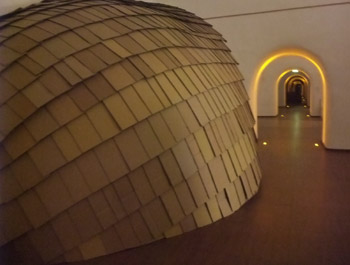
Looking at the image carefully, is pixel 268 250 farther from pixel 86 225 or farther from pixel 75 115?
pixel 75 115

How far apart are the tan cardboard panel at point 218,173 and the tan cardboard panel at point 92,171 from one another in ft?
4.89

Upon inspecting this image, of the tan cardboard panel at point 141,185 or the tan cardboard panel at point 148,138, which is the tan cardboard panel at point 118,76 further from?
the tan cardboard panel at point 141,185

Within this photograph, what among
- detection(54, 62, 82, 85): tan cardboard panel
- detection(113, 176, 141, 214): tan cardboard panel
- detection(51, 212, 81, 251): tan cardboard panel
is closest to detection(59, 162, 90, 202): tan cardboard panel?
detection(51, 212, 81, 251): tan cardboard panel

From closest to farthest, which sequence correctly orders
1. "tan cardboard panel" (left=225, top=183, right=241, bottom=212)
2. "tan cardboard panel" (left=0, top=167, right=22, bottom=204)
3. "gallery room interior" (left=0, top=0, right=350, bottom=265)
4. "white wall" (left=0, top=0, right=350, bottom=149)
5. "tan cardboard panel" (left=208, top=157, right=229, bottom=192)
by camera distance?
"tan cardboard panel" (left=0, top=167, right=22, bottom=204)
"gallery room interior" (left=0, top=0, right=350, bottom=265)
"tan cardboard panel" (left=208, top=157, right=229, bottom=192)
"tan cardboard panel" (left=225, top=183, right=241, bottom=212)
"white wall" (left=0, top=0, right=350, bottom=149)

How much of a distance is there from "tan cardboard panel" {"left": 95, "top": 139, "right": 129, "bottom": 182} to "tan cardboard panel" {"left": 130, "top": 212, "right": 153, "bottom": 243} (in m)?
0.52

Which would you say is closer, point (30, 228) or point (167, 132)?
point (30, 228)

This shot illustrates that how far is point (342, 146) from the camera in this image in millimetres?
9219

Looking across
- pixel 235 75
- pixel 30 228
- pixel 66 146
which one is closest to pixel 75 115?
pixel 66 146

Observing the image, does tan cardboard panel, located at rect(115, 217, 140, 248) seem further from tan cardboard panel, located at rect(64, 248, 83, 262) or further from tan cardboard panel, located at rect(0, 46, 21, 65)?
tan cardboard panel, located at rect(0, 46, 21, 65)

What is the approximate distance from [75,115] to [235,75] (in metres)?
3.54

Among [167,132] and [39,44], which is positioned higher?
[39,44]

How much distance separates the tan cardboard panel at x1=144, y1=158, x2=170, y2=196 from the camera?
3.89m

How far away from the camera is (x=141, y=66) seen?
4180 millimetres

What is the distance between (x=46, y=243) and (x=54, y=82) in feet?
5.65
